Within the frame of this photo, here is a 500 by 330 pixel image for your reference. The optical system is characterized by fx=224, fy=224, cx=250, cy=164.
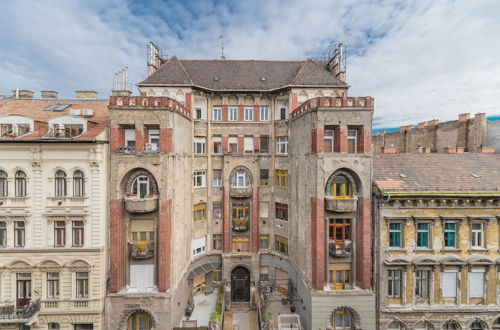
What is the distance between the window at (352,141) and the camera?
726 inches

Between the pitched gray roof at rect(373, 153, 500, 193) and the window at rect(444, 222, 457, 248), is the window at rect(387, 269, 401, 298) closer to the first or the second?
the window at rect(444, 222, 457, 248)

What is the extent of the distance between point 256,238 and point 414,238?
14.2 metres

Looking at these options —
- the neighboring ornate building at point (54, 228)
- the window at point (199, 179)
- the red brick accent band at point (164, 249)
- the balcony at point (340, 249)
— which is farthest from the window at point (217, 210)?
the balcony at point (340, 249)

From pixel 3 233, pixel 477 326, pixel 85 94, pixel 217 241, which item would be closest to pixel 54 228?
pixel 3 233

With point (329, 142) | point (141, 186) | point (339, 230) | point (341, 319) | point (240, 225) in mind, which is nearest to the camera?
point (341, 319)

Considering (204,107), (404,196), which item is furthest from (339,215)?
(204,107)

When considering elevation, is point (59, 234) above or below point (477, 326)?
above

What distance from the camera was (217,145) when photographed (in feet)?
82.5

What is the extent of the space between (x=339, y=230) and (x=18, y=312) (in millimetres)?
24381

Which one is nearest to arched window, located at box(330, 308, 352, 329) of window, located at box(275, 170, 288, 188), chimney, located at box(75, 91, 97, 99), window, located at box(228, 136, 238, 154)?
window, located at box(275, 170, 288, 188)

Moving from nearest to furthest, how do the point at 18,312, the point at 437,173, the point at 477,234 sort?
1. the point at 18,312
2. the point at 477,234
3. the point at 437,173

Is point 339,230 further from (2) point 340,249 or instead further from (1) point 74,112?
(1) point 74,112

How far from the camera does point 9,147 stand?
16.4 metres

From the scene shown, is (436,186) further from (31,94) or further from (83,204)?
(31,94)
